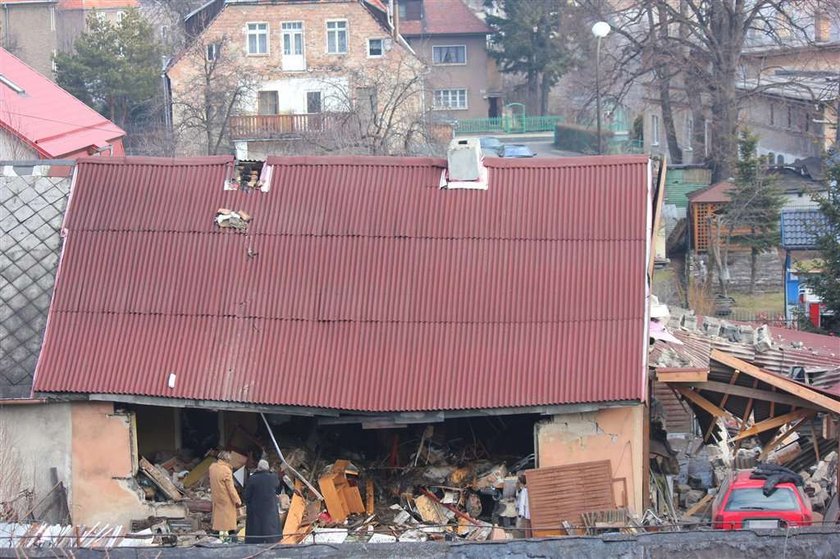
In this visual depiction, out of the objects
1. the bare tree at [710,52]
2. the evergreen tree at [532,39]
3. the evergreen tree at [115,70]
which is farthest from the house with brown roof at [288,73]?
the evergreen tree at [532,39]

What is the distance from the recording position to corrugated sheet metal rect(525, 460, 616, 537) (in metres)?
14.7

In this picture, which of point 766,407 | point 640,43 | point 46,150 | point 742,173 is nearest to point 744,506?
point 766,407

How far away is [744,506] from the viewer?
48.5 feet

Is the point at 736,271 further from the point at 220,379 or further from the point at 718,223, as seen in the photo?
the point at 220,379

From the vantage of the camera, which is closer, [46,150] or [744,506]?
[744,506]

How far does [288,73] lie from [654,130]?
18966 mm

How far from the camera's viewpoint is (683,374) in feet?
50.8

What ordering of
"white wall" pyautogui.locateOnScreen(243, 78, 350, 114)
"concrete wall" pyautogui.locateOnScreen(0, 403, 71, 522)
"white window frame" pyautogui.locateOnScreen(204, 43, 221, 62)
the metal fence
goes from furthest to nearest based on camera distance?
the metal fence
"white wall" pyautogui.locateOnScreen(243, 78, 350, 114)
"white window frame" pyautogui.locateOnScreen(204, 43, 221, 62)
"concrete wall" pyautogui.locateOnScreen(0, 403, 71, 522)

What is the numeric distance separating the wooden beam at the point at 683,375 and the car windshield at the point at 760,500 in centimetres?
143

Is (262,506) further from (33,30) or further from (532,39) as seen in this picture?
(532,39)

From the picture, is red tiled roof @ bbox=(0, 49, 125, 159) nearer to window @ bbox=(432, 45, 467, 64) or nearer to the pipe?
the pipe

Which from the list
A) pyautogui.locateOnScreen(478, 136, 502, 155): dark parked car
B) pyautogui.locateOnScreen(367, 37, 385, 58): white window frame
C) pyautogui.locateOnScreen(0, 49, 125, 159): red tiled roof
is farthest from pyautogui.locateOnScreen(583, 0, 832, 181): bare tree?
pyautogui.locateOnScreen(0, 49, 125, 159): red tiled roof

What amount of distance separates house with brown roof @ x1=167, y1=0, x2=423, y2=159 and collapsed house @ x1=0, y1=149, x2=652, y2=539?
24274 mm

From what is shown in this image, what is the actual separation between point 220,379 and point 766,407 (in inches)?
279
